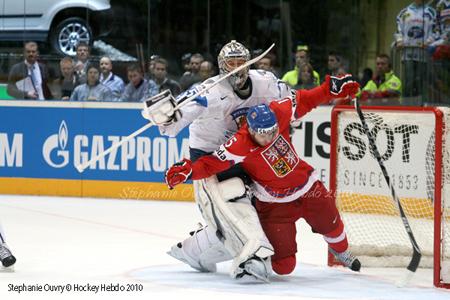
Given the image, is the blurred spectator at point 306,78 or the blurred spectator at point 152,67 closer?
the blurred spectator at point 306,78

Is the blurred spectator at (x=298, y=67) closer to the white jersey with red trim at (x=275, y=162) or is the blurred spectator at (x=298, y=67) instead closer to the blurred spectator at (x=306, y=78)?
the blurred spectator at (x=306, y=78)

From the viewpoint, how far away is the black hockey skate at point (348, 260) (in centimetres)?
588

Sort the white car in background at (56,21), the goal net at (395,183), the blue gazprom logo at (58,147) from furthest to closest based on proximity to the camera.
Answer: the white car in background at (56,21), the blue gazprom logo at (58,147), the goal net at (395,183)

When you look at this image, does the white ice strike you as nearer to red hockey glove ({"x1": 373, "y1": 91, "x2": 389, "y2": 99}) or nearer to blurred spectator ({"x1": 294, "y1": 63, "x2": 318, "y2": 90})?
blurred spectator ({"x1": 294, "y1": 63, "x2": 318, "y2": 90})

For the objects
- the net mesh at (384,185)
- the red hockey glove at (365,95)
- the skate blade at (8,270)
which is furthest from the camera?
the red hockey glove at (365,95)

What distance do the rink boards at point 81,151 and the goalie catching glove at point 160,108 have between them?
3.56m

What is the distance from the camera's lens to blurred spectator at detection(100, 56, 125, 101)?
9380mm

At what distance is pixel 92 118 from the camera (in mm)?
9234

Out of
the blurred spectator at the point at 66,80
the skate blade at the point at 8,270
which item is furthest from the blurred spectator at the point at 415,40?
the skate blade at the point at 8,270

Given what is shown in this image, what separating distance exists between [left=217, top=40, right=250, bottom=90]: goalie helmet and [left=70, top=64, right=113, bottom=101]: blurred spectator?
372 cm

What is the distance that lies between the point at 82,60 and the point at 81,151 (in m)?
0.84

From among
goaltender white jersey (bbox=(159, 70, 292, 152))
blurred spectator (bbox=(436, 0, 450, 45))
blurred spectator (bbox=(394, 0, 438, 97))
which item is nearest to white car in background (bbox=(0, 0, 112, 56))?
blurred spectator (bbox=(394, 0, 438, 97))

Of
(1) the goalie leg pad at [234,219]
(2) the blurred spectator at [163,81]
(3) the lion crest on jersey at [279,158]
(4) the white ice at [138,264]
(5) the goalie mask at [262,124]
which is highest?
(2) the blurred spectator at [163,81]

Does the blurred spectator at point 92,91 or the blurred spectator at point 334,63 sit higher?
the blurred spectator at point 334,63
